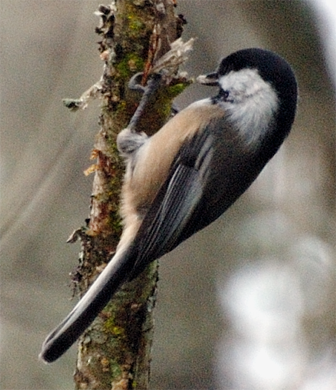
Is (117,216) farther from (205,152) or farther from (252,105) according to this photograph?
(252,105)

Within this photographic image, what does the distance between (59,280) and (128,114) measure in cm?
182

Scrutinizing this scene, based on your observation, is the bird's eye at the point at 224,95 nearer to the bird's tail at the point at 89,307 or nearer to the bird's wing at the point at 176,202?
the bird's wing at the point at 176,202

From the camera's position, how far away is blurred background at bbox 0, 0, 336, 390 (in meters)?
3.12

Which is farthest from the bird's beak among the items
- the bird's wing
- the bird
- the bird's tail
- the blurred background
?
the blurred background

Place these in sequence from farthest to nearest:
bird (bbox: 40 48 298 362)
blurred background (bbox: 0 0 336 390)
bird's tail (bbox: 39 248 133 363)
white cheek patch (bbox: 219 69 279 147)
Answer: blurred background (bbox: 0 0 336 390), white cheek patch (bbox: 219 69 279 147), bird (bbox: 40 48 298 362), bird's tail (bbox: 39 248 133 363)

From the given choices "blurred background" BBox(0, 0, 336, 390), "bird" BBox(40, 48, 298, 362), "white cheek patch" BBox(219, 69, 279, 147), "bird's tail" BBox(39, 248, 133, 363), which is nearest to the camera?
"bird's tail" BBox(39, 248, 133, 363)

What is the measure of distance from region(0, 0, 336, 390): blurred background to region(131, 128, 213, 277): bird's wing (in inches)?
42.1

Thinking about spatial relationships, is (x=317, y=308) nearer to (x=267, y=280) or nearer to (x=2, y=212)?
(x=267, y=280)

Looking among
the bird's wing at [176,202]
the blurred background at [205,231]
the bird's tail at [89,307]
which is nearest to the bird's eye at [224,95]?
the bird's wing at [176,202]

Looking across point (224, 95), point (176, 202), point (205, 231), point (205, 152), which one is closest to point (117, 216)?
point (176, 202)

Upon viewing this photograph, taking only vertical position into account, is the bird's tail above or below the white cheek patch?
below

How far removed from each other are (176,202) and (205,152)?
177 mm

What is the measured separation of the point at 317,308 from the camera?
374cm

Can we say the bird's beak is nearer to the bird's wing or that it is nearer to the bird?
the bird
